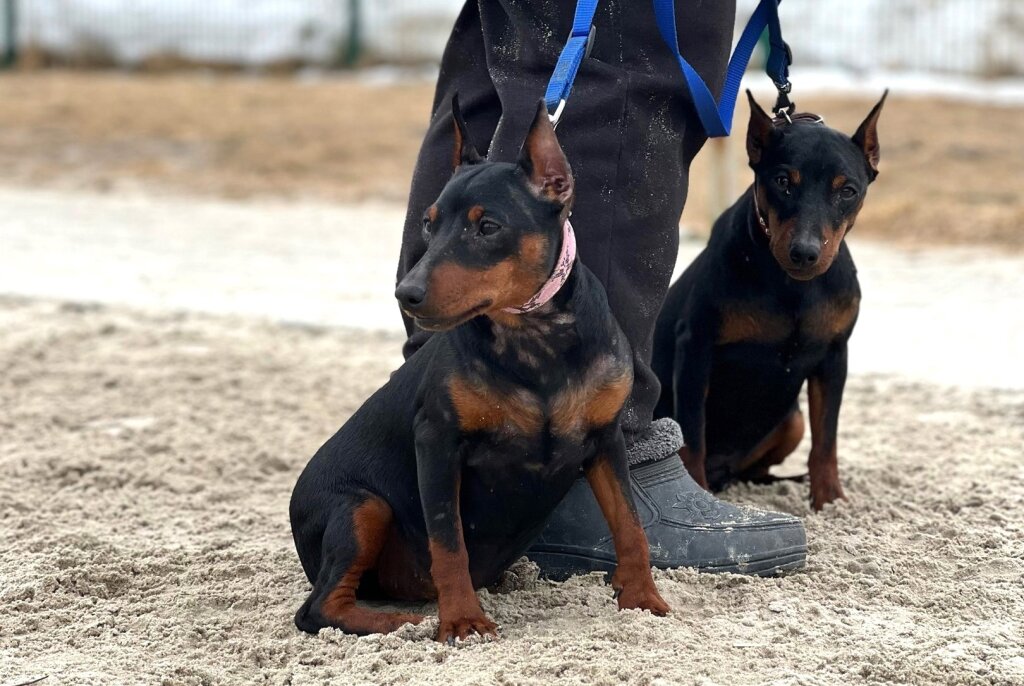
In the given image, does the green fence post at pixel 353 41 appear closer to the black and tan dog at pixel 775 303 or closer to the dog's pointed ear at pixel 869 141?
the black and tan dog at pixel 775 303

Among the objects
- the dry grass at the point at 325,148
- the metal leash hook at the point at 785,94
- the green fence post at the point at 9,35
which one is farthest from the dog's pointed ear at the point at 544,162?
the green fence post at the point at 9,35

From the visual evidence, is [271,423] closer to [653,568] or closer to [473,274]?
[653,568]

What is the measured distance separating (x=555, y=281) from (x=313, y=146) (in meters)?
9.70

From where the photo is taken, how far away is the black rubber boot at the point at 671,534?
3279mm

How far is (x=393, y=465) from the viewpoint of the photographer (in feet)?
9.87

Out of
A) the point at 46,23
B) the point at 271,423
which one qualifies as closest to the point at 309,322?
the point at 271,423

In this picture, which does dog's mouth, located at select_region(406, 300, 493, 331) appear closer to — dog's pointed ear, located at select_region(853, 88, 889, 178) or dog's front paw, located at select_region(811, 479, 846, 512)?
dog's pointed ear, located at select_region(853, 88, 889, 178)

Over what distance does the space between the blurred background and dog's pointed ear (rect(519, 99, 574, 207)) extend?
77cm

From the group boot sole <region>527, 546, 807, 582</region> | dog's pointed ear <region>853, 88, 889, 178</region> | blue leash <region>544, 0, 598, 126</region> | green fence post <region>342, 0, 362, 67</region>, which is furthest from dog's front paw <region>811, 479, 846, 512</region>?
green fence post <region>342, 0, 362, 67</region>

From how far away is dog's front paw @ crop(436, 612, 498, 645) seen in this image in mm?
2805

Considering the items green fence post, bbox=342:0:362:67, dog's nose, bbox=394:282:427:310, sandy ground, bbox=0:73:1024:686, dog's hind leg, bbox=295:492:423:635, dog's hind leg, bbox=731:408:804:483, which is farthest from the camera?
green fence post, bbox=342:0:362:67

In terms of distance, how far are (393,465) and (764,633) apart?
0.84m

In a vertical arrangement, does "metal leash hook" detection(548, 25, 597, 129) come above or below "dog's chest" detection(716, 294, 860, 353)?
above

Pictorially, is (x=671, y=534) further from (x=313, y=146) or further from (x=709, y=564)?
(x=313, y=146)
